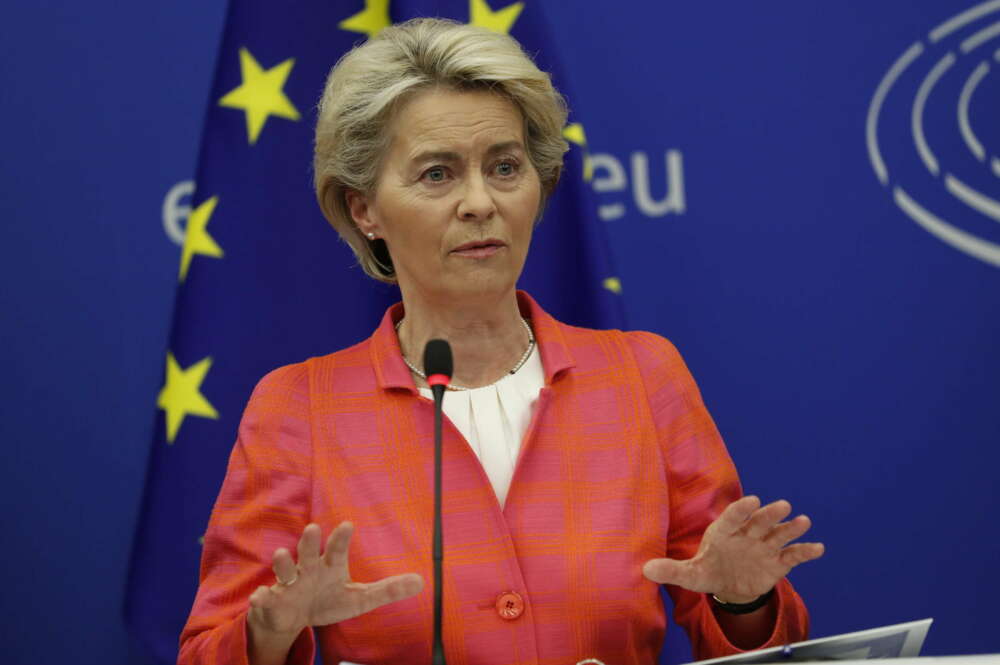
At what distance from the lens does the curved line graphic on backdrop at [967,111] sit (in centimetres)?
274

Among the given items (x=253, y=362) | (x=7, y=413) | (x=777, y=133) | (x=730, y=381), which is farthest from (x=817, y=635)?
(x=7, y=413)

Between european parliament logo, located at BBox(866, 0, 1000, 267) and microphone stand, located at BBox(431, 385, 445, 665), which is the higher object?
european parliament logo, located at BBox(866, 0, 1000, 267)

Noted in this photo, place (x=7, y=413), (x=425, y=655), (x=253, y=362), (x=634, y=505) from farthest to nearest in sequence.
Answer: (x=7, y=413), (x=253, y=362), (x=634, y=505), (x=425, y=655)

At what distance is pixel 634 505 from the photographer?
171cm

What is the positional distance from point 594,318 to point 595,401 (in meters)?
0.64

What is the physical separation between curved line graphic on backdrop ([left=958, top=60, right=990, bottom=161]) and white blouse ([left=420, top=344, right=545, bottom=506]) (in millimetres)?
1431

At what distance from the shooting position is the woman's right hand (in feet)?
4.52

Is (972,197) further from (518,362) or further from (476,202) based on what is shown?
(476,202)

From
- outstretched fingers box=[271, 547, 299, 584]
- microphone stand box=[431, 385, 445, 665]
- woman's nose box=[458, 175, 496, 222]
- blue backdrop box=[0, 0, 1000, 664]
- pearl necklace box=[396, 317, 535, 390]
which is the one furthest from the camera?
blue backdrop box=[0, 0, 1000, 664]

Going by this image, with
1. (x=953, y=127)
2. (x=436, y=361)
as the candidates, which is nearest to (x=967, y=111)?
(x=953, y=127)

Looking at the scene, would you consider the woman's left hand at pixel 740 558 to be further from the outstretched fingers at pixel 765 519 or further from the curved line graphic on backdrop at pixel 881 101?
the curved line graphic on backdrop at pixel 881 101

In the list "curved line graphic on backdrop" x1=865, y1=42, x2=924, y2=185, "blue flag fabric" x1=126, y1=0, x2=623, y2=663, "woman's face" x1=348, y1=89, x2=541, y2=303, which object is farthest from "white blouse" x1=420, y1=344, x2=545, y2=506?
"curved line graphic on backdrop" x1=865, y1=42, x2=924, y2=185

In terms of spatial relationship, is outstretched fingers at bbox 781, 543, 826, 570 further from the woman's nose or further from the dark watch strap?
the woman's nose

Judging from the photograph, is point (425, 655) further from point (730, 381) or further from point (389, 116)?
point (730, 381)
